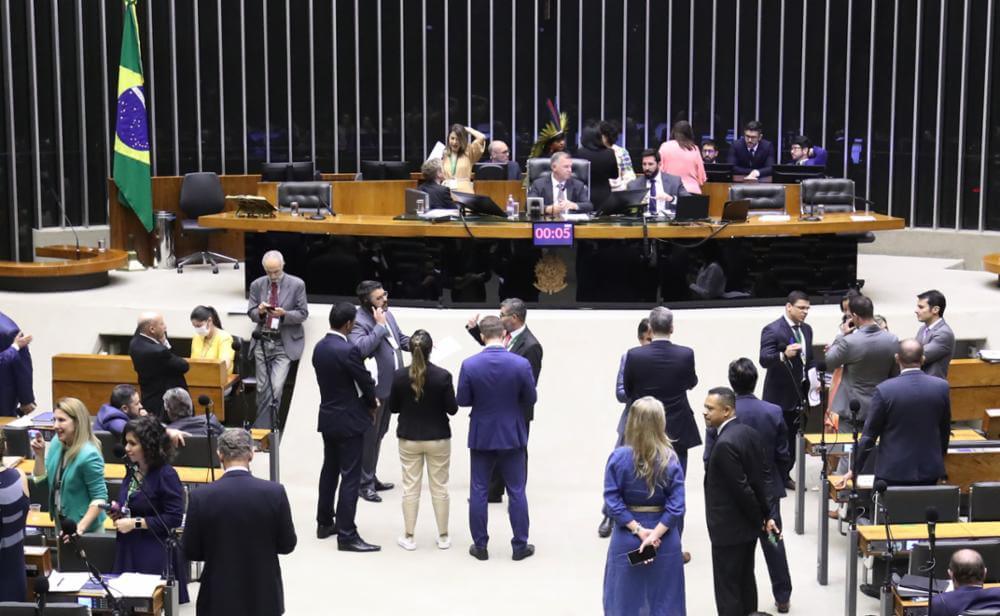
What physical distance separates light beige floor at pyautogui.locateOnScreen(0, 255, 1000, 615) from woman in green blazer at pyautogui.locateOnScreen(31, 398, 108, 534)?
123 cm

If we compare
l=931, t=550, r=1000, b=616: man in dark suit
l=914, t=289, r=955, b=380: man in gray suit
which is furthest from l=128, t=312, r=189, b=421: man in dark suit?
l=931, t=550, r=1000, b=616: man in dark suit

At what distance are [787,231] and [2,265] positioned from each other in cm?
637

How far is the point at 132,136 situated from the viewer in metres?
13.9

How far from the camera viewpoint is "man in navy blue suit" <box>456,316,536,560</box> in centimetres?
813

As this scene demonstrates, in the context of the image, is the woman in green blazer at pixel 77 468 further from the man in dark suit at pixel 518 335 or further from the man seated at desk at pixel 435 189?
the man seated at desk at pixel 435 189

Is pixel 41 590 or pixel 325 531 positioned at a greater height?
pixel 41 590

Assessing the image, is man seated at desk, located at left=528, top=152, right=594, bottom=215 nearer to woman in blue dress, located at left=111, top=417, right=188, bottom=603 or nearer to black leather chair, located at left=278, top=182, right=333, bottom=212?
black leather chair, located at left=278, top=182, right=333, bottom=212

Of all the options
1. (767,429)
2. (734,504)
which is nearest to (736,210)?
(767,429)

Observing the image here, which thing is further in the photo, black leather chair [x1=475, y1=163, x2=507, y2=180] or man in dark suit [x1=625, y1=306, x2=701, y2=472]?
black leather chair [x1=475, y1=163, x2=507, y2=180]

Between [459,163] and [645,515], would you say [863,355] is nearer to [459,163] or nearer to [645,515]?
[645,515]

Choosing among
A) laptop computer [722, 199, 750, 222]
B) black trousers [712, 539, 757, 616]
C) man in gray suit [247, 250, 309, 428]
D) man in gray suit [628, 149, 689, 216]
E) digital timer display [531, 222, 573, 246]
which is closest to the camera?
black trousers [712, 539, 757, 616]

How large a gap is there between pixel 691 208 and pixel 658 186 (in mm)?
910

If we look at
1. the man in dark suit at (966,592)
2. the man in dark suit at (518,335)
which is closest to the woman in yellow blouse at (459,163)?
the man in dark suit at (518,335)

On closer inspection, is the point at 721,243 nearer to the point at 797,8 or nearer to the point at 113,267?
the point at 113,267
